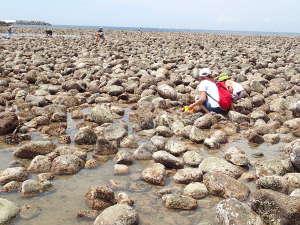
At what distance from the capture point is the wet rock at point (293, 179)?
4.73 metres

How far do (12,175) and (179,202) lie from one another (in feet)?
7.61

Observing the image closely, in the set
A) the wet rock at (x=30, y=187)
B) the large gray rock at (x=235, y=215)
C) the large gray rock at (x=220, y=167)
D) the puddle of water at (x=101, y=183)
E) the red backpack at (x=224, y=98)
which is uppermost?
the red backpack at (x=224, y=98)

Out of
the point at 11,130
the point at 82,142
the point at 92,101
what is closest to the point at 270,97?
the point at 92,101

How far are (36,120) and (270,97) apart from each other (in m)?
6.18

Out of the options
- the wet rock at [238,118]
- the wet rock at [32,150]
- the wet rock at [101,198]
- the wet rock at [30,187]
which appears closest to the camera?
the wet rock at [101,198]

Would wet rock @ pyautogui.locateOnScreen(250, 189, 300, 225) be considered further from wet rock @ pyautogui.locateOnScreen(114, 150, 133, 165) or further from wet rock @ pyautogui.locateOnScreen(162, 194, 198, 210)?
wet rock @ pyautogui.locateOnScreen(114, 150, 133, 165)

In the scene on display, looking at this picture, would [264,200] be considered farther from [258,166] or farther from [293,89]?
[293,89]

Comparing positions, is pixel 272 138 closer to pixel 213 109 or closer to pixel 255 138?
pixel 255 138

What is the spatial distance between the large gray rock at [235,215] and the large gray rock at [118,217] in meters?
0.94

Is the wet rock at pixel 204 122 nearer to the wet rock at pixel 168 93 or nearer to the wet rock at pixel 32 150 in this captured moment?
the wet rock at pixel 168 93

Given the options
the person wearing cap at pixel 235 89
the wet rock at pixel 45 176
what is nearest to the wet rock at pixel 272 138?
the person wearing cap at pixel 235 89

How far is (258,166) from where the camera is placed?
5.18 m

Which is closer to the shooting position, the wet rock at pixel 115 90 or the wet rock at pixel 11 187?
the wet rock at pixel 11 187

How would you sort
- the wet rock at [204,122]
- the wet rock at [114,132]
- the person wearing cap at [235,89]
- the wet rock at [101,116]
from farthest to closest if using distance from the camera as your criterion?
the person wearing cap at [235,89] → the wet rock at [101,116] → the wet rock at [204,122] → the wet rock at [114,132]
